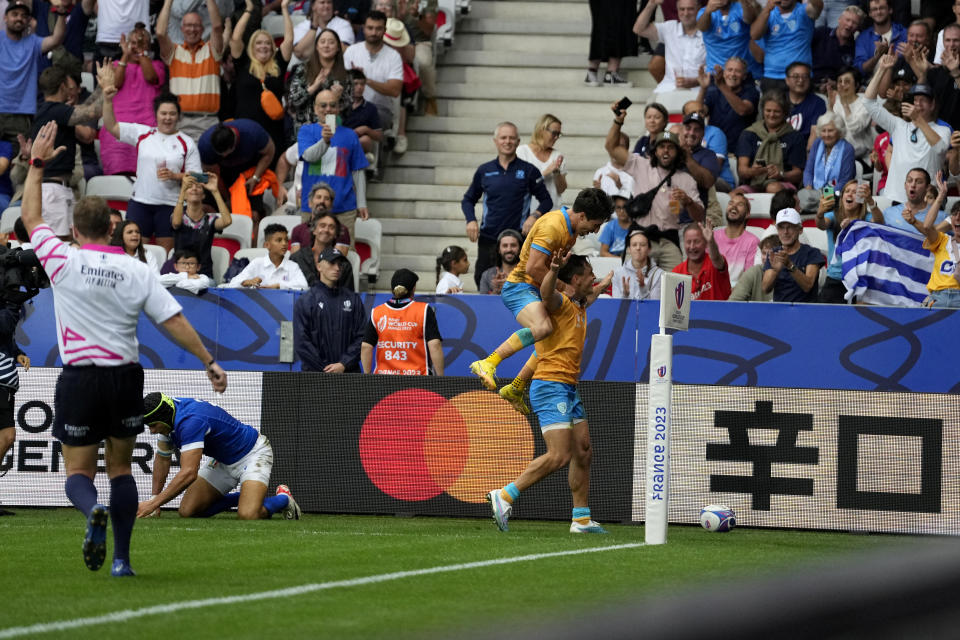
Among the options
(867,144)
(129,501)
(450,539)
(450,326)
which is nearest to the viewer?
(129,501)

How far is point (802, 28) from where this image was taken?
18.5 metres

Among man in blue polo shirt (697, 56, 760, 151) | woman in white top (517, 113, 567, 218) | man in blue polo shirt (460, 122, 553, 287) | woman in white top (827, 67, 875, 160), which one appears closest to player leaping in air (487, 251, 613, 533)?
man in blue polo shirt (460, 122, 553, 287)

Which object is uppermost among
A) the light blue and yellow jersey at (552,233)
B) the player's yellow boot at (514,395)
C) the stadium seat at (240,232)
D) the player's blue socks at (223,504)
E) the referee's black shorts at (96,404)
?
the stadium seat at (240,232)

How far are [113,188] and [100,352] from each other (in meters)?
11.6

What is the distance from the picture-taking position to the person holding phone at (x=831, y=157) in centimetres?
1659

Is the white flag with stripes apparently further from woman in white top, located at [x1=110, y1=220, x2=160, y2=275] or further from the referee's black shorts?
the referee's black shorts

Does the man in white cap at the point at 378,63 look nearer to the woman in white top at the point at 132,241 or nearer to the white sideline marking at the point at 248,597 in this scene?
the woman in white top at the point at 132,241

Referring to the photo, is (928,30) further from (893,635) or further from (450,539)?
(893,635)

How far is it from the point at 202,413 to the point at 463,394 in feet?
8.62

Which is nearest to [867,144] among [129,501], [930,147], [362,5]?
[930,147]

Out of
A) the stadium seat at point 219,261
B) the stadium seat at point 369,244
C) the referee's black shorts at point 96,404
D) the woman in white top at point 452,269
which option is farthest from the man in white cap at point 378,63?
the referee's black shorts at point 96,404

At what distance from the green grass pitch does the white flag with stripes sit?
3307 millimetres

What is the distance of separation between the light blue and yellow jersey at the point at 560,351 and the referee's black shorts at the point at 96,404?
443 centimetres

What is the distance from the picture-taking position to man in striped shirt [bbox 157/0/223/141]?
1930 cm
